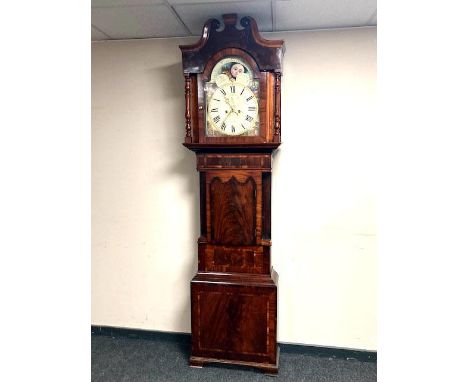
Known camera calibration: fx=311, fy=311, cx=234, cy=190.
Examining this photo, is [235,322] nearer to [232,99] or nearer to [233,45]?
[232,99]

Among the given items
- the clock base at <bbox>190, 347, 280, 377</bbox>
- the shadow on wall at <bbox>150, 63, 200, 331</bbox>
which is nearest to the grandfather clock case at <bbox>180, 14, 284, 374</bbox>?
the clock base at <bbox>190, 347, 280, 377</bbox>

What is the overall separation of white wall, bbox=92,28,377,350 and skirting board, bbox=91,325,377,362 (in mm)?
40

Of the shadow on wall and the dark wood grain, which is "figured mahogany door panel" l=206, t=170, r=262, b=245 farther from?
the dark wood grain

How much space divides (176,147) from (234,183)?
56 centimetres

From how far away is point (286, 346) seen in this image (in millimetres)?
2096

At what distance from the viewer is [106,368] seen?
6.41 feet

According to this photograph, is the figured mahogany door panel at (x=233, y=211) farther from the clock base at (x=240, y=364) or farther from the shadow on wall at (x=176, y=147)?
the clock base at (x=240, y=364)

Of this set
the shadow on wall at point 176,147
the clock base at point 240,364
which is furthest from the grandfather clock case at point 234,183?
the shadow on wall at point 176,147

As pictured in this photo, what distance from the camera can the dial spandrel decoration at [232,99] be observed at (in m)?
1.78

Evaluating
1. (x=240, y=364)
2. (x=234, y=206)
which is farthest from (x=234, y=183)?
(x=240, y=364)

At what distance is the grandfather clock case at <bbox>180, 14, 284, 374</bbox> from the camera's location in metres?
1.77

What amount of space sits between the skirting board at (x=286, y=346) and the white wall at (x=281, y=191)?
4cm
